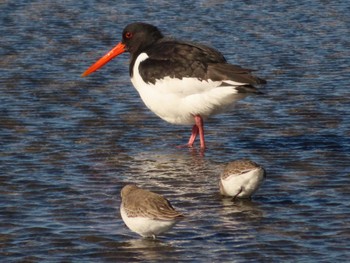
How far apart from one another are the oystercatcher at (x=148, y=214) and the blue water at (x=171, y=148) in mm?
208

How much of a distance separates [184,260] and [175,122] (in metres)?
5.37

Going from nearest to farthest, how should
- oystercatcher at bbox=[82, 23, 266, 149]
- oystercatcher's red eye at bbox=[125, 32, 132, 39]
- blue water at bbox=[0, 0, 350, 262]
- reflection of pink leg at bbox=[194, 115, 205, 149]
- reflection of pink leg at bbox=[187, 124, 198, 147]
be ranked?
blue water at bbox=[0, 0, 350, 262]
oystercatcher at bbox=[82, 23, 266, 149]
reflection of pink leg at bbox=[194, 115, 205, 149]
reflection of pink leg at bbox=[187, 124, 198, 147]
oystercatcher's red eye at bbox=[125, 32, 132, 39]

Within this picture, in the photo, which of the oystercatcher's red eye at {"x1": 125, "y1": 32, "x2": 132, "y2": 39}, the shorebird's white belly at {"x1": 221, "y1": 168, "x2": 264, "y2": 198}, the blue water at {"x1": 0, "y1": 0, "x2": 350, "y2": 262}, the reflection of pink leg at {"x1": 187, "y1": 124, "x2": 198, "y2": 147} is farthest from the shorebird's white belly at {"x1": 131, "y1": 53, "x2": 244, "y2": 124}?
the shorebird's white belly at {"x1": 221, "y1": 168, "x2": 264, "y2": 198}

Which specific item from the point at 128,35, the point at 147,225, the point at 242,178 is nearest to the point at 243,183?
the point at 242,178

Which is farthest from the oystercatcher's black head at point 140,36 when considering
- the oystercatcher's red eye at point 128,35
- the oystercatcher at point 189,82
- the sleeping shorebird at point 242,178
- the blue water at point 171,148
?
the sleeping shorebird at point 242,178

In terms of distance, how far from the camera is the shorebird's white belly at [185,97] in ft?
47.1

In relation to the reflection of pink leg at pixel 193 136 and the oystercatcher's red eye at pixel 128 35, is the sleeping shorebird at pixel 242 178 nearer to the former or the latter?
the reflection of pink leg at pixel 193 136

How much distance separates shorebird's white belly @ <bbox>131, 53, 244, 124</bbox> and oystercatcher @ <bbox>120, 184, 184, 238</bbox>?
4292 millimetres

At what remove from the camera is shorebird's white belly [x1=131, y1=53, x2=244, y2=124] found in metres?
14.4

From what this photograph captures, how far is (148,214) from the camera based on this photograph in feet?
32.3

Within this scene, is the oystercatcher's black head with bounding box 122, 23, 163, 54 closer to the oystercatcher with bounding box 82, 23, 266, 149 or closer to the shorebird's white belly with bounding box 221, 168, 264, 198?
the oystercatcher with bounding box 82, 23, 266, 149

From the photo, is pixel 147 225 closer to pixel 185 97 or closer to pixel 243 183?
pixel 243 183

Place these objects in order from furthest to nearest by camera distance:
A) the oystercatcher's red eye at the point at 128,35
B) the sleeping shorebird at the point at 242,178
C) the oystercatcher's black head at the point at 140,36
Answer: the oystercatcher's red eye at the point at 128,35
the oystercatcher's black head at the point at 140,36
the sleeping shorebird at the point at 242,178

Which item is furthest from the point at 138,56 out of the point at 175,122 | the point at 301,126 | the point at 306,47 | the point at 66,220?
the point at 306,47
